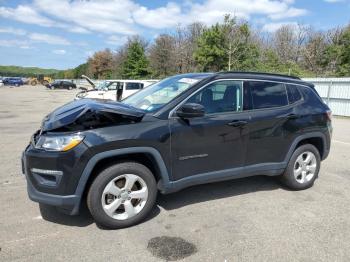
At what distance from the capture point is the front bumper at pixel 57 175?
3.56 meters

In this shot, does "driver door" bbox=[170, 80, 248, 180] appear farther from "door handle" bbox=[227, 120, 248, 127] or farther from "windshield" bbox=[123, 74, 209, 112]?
"windshield" bbox=[123, 74, 209, 112]

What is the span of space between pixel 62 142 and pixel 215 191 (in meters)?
2.54

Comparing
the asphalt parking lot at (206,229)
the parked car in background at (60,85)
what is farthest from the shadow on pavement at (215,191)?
the parked car in background at (60,85)

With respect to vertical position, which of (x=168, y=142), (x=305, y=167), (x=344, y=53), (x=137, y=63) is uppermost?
(x=344, y=53)

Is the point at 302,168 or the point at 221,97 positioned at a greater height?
the point at 221,97

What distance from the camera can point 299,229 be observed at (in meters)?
4.02

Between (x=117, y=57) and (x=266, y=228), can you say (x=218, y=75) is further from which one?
(x=117, y=57)

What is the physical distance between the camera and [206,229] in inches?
156

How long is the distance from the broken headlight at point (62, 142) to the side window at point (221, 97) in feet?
4.79

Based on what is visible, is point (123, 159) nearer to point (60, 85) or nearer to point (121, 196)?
point (121, 196)

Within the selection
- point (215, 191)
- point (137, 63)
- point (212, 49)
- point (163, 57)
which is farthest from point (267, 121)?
point (137, 63)

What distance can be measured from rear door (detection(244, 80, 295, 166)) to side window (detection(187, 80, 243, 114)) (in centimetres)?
14

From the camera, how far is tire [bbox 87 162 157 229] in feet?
12.3

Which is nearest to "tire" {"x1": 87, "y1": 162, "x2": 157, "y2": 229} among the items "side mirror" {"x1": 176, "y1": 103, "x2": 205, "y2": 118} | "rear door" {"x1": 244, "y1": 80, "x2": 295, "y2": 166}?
"side mirror" {"x1": 176, "y1": 103, "x2": 205, "y2": 118}
